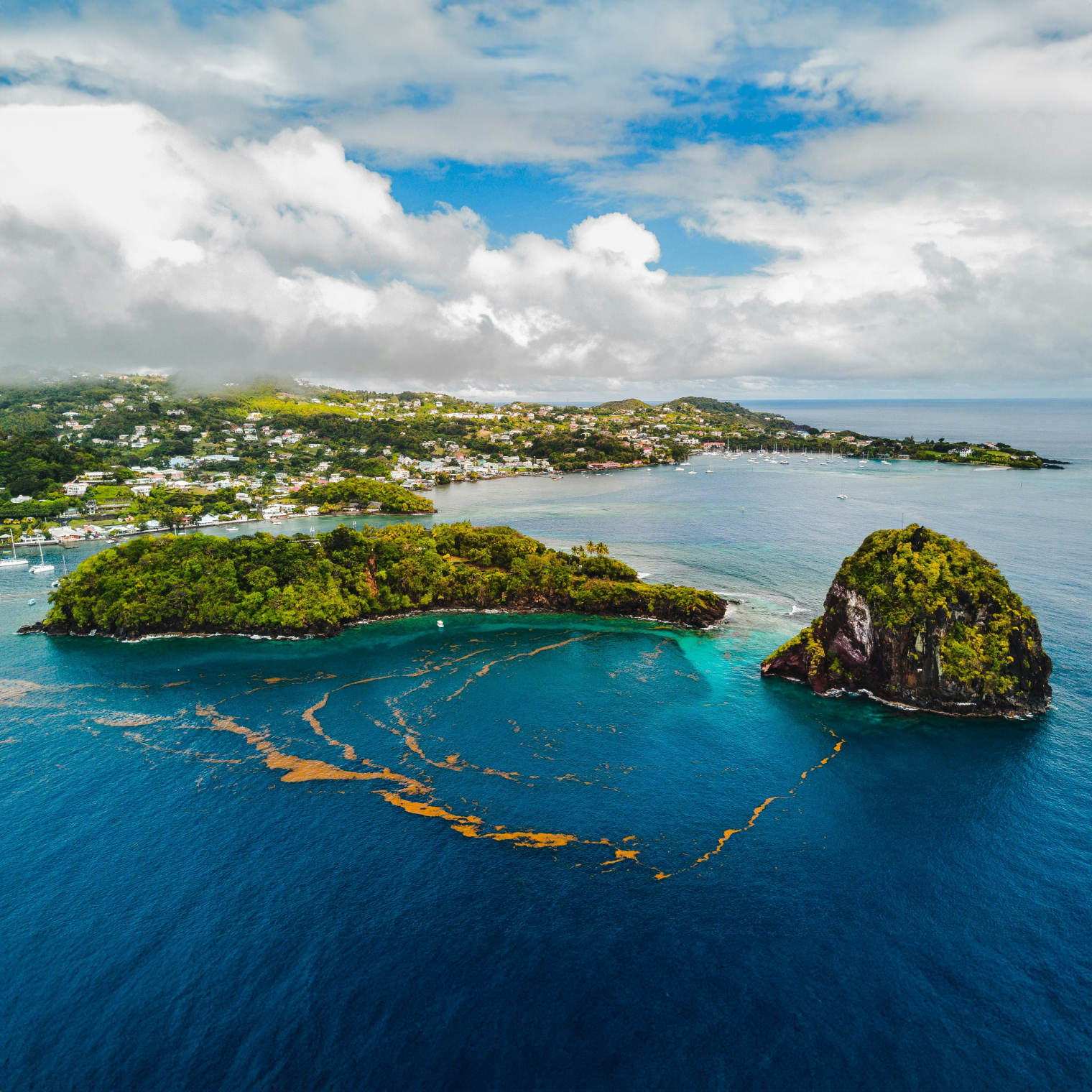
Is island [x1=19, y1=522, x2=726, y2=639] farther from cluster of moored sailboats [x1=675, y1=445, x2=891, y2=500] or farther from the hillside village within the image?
cluster of moored sailboats [x1=675, y1=445, x2=891, y2=500]

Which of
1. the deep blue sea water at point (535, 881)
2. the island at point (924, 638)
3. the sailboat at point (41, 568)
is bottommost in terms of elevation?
the sailboat at point (41, 568)

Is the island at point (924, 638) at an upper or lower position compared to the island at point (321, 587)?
upper

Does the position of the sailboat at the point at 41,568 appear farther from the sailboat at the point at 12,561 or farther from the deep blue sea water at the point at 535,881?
the deep blue sea water at the point at 535,881

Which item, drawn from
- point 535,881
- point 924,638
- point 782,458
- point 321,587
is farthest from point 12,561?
point 782,458

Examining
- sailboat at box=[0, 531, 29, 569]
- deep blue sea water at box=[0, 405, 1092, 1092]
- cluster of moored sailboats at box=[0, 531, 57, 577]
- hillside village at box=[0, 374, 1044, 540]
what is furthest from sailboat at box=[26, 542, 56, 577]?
deep blue sea water at box=[0, 405, 1092, 1092]

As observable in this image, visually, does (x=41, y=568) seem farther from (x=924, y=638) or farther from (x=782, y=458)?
(x=782, y=458)

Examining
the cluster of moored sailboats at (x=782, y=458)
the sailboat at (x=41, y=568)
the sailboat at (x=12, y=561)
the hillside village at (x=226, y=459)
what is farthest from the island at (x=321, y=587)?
the cluster of moored sailboats at (x=782, y=458)
